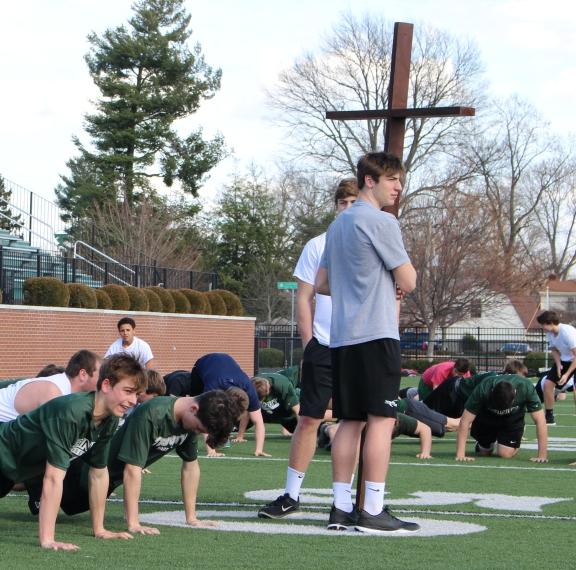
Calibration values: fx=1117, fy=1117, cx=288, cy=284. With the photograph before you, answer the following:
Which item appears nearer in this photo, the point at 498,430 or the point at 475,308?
the point at 498,430

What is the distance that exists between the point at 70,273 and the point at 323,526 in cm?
2059

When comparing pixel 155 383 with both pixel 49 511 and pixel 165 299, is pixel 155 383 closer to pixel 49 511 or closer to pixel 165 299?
pixel 49 511

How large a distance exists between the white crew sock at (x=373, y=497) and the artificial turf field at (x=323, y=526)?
189mm

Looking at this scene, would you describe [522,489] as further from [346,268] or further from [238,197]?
[238,197]

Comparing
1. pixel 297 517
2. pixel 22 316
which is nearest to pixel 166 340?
pixel 22 316

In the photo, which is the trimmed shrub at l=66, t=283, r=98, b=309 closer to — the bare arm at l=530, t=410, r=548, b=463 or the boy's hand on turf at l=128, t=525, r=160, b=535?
the bare arm at l=530, t=410, r=548, b=463

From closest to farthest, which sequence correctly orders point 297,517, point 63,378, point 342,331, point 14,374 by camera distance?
point 342,331, point 297,517, point 63,378, point 14,374

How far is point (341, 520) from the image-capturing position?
629 centimetres

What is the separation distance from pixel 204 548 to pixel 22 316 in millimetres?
15714

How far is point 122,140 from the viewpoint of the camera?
5066 centimetres

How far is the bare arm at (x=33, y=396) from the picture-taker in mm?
7086

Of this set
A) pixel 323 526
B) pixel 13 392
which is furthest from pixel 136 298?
pixel 323 526

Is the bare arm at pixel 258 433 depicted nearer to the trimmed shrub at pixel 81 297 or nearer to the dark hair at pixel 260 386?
the dark hair at pixel 260 386

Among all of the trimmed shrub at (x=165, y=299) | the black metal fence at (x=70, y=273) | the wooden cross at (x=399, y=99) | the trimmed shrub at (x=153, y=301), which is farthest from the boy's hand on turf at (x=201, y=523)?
the trimmed shrub at (x=165, y=299)
